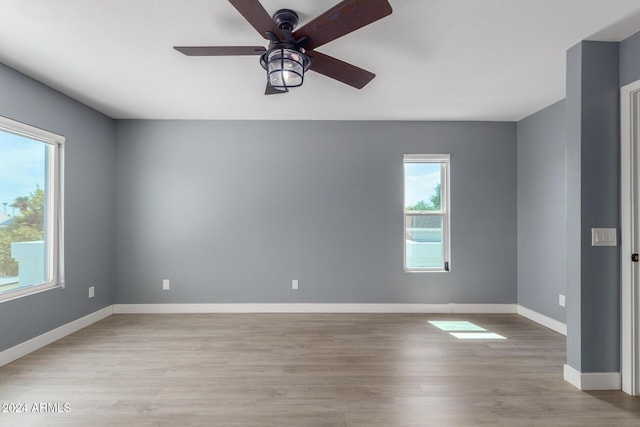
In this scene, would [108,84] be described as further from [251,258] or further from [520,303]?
[520,303]

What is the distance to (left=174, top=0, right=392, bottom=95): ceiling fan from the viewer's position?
1.52m

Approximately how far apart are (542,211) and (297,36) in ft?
11.6

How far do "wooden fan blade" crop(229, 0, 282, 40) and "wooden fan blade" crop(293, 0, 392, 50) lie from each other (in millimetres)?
139

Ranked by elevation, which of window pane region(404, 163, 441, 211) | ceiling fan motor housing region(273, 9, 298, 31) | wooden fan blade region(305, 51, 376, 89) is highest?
ceiling fan motor housing region(273, 9, 298, 31)

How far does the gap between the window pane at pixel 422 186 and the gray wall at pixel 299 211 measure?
0.63 ft

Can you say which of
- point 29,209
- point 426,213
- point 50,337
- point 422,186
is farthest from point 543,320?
point 29,209

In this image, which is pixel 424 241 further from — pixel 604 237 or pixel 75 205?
pixel 75 205

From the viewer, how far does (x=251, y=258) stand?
415 centimetres

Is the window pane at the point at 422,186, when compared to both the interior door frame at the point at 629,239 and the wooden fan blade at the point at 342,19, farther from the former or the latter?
the wooden fan blade at the point at 342,19

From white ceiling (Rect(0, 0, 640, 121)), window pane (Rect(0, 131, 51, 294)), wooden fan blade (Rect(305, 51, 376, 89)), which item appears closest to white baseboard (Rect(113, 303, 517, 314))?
window pane (Rect(0, 131, 51, 294))

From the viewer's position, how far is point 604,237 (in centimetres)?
228

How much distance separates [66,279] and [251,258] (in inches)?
77.2

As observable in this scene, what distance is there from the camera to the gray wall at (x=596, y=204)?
2277mm

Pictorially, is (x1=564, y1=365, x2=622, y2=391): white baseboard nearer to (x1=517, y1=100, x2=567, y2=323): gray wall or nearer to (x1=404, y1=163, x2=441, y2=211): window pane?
(x1=517, y1=100, x2=567, y2=323): gray wall
